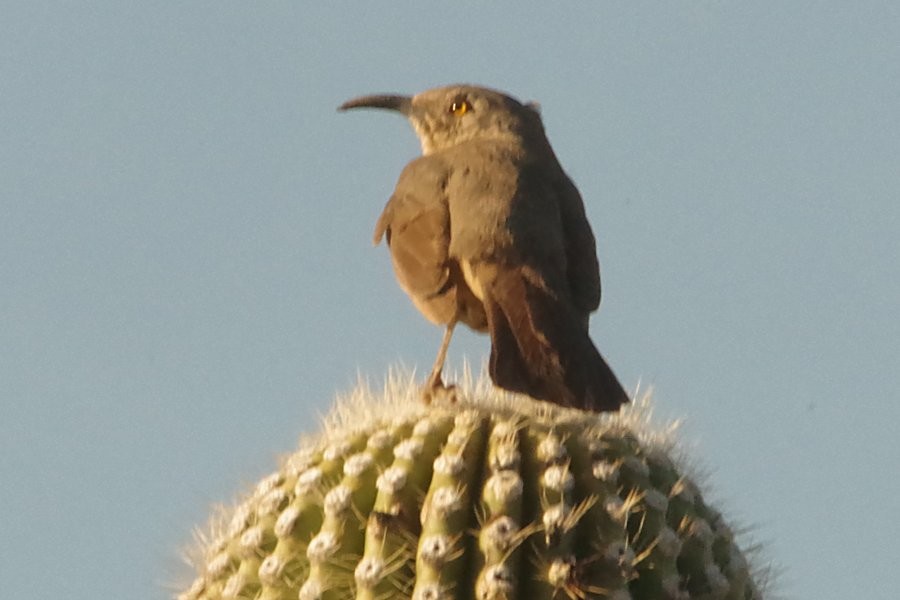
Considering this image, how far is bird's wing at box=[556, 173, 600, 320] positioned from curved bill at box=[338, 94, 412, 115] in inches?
48.6

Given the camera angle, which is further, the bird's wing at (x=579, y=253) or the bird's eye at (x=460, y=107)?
the bird's eye at (x=460, y=107)

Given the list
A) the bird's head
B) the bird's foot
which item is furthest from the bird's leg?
the bird's head

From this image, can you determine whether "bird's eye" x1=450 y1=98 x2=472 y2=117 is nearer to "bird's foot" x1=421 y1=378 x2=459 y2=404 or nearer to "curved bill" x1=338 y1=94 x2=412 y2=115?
"curved bill" x1=338 y1=94 x2=412 y2=115

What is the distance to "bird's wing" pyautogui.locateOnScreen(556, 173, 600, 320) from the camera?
16.0ft

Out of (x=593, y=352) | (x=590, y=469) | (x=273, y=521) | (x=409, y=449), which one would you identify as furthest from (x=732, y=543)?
(x=593, y=352)

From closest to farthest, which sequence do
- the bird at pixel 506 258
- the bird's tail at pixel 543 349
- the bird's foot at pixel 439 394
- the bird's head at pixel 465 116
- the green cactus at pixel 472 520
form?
the green cactus at pixel 472 520, the bird's foot at pixel 439 394, the bird's tail at pixel 543 349, the bird at pixel 506 258, the bird's head at pixel 465 116

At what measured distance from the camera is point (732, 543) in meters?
3.17

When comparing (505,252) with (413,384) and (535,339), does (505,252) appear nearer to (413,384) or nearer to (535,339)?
(535,339)

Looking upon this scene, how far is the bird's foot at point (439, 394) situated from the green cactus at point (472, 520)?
0.10 feet

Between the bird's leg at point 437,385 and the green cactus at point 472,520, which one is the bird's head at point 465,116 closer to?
the bird's leg at point 437,385

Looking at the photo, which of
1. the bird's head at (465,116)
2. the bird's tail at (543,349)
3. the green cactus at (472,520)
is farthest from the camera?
the bird's head at (465,116)

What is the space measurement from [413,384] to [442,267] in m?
1.45

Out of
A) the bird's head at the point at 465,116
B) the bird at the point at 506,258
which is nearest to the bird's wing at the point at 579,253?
the bird at the point at 506,258

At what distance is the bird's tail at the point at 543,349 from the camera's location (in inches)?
154
